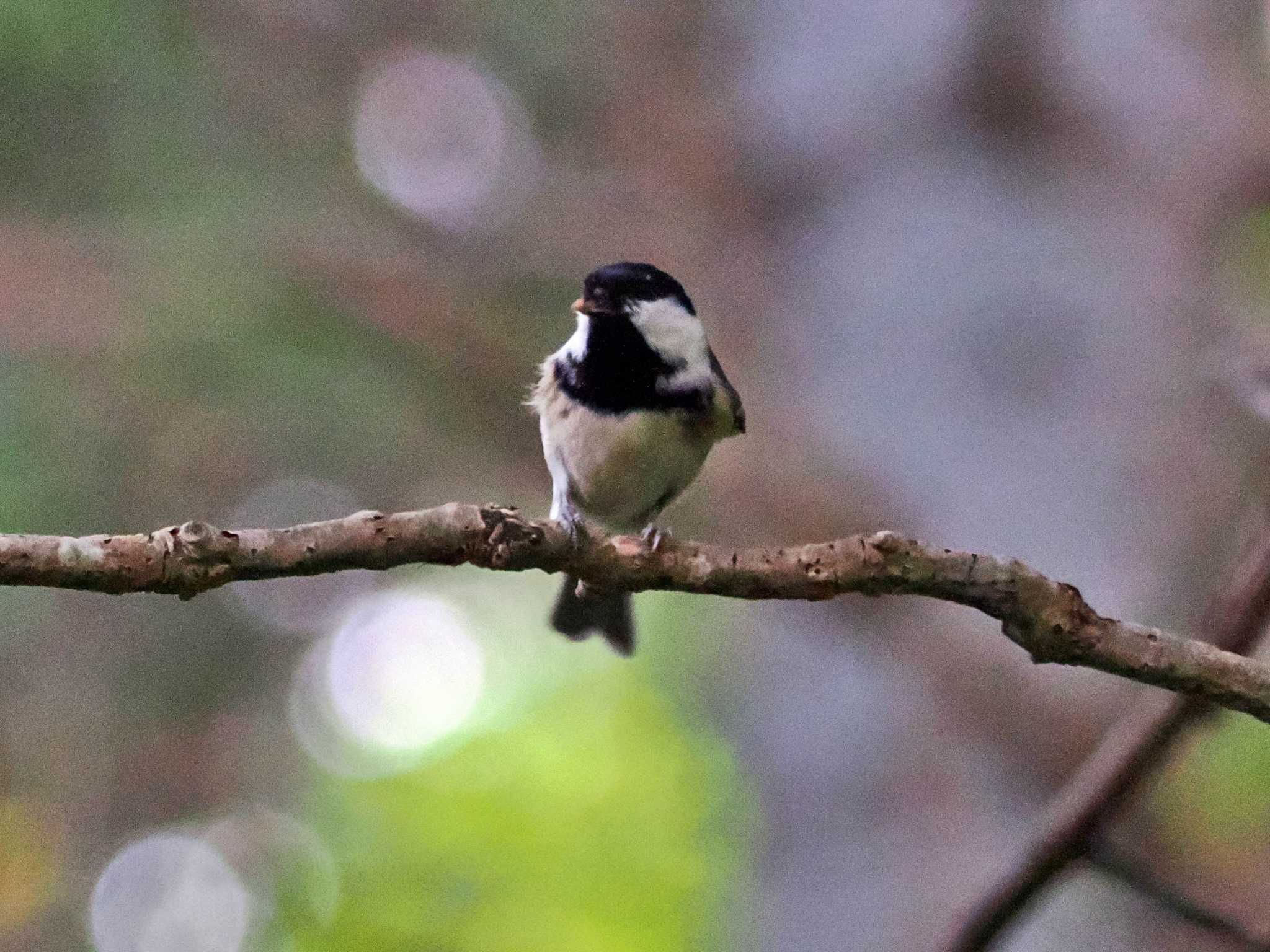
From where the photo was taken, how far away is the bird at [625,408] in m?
2.95

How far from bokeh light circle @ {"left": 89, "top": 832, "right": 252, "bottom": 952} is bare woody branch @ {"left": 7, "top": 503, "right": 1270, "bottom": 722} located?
2.93m

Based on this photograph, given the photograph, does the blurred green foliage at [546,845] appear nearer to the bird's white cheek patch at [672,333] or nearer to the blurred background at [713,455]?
the blurred background at [713,455]

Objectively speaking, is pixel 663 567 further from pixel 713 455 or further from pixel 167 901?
pixel 167 901

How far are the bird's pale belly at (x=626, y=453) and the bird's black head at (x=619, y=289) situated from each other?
0.22 m

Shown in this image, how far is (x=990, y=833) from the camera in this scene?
3.62 m

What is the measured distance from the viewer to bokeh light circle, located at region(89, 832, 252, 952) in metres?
4.53

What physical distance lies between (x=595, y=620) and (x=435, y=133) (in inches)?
155

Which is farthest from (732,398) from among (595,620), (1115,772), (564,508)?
(1115,772)

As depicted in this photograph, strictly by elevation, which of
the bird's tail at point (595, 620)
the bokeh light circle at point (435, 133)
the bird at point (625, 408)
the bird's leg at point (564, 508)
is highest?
the bokeh light circle at point (435, 133)

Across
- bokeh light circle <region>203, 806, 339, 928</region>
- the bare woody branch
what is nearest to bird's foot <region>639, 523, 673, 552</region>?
the bare woody branch

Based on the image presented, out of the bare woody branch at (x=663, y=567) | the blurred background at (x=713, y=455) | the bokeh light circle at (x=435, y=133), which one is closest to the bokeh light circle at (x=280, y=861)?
the blurred background at (x=713, y=455)

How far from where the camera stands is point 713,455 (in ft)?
14.9

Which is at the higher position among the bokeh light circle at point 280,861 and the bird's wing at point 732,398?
the bird's wing at point 732,398

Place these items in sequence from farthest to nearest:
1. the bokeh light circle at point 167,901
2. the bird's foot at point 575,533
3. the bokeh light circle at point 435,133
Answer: the bokeh light circle at point 435,133 → the bokeh light circle at point 167,901 → the bird's foot at point 575,533
